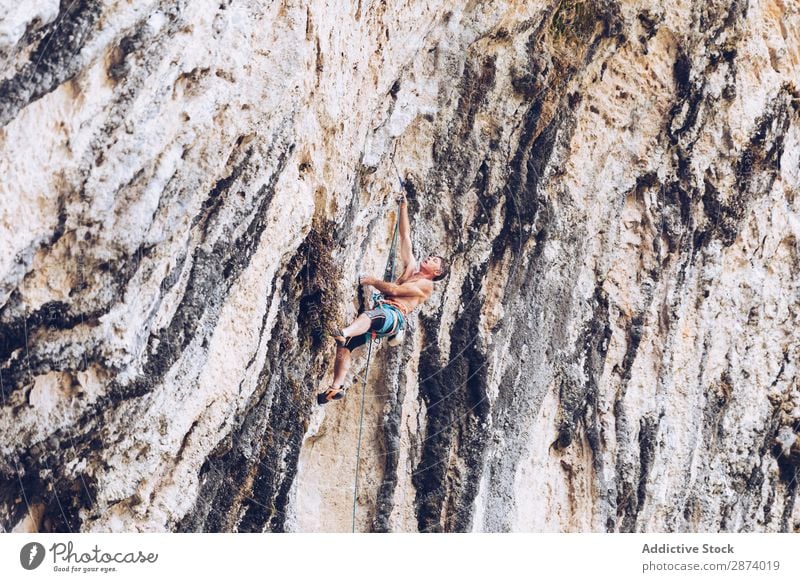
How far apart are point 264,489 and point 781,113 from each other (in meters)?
4.91

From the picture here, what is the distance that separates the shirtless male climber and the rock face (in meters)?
0.13

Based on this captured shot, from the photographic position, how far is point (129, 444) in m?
4.98

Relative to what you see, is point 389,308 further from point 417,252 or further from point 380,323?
point 417,252

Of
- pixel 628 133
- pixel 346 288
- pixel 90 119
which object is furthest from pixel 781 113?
pixel 90 119

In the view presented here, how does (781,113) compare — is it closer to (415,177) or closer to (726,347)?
(726,347)

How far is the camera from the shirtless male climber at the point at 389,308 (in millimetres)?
6188

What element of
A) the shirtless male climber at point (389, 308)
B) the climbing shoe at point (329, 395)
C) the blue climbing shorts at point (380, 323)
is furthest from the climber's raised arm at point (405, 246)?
the climbing shoe at point (329, 395)
